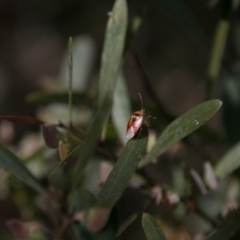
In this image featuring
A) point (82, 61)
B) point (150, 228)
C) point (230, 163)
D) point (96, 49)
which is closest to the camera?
point (150, 228)

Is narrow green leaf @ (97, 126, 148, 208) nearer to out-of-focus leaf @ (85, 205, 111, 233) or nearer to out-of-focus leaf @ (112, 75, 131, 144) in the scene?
out-of-focus leaf @ (85, 205, 111, 233)

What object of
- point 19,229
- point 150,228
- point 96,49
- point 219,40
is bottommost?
point 96,49

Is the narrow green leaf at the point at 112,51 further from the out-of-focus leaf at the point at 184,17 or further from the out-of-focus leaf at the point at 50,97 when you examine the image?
the out-of-focus leaf at the point at 50,97

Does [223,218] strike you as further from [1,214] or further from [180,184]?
[1,214]

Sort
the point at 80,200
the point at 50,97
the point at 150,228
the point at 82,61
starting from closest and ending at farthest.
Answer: the point at 150,228, the point at 80,200, the point at 50,97, the point at 82,61

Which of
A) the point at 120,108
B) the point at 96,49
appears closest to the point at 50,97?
the point at 120,108

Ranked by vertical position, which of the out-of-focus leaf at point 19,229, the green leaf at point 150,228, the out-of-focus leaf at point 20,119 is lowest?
the out-of-focus leaf at point 19,229

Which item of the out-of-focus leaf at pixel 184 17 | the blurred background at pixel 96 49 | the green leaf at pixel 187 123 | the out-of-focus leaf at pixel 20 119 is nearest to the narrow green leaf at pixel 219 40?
the out-of-focus leaf at pixel 184 17

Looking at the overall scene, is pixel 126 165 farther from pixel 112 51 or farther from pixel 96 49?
pixel 96 49
